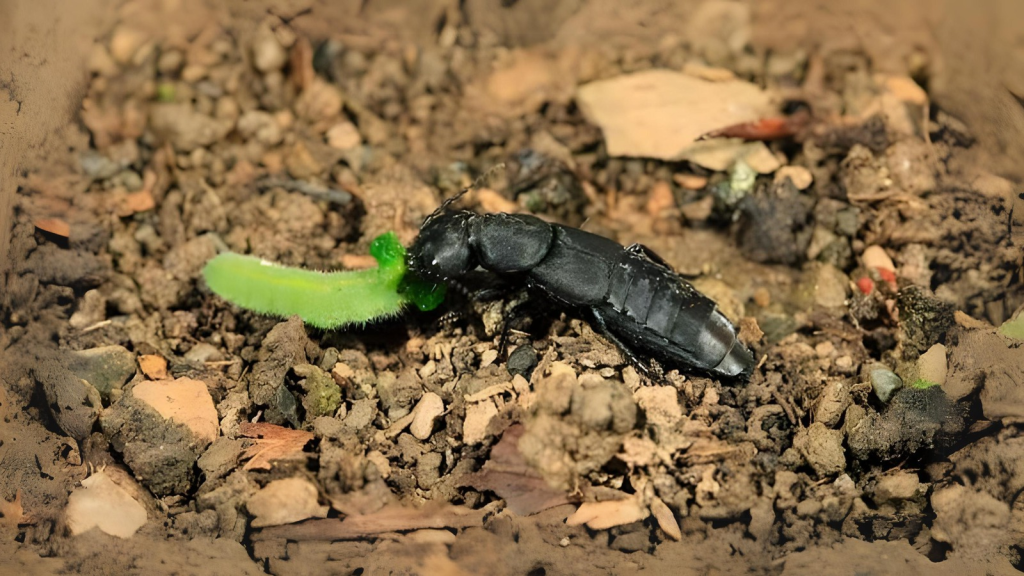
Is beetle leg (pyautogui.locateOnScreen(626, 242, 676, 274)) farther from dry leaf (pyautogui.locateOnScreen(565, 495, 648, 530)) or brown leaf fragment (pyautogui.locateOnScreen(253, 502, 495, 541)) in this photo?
brown leaf fragment (pyautogui.locateOnScreen(253, 502, 495, 541))

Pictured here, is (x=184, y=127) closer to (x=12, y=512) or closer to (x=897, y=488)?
(x=12, y=512)

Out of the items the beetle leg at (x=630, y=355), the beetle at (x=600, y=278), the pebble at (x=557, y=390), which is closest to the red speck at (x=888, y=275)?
the beetle at (x=600, y=278)

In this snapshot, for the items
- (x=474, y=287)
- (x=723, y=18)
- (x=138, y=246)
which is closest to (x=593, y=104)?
(x=723, y=18)

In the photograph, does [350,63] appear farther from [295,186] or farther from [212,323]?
[212,323]

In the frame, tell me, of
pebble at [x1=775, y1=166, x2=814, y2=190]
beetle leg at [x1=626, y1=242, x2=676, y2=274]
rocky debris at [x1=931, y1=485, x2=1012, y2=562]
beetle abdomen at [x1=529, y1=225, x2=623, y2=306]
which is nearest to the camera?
rocky debris at [x1=931, y1=485, x2=1012, y2=562]

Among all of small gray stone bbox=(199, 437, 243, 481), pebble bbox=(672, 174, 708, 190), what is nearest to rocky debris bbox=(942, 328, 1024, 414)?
pebble bbox=(672, 174, 708, 190)
